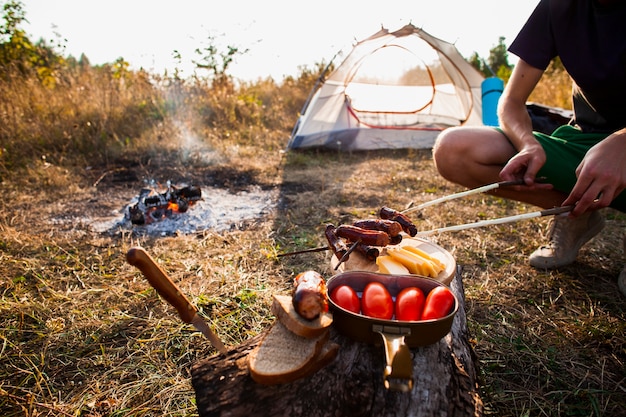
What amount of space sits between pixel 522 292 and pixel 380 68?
5.59 m

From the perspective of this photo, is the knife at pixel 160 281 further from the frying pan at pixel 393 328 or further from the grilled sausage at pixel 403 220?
the grilled sausage at pixel 403 220

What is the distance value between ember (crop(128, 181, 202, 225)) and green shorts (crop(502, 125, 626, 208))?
124 inches

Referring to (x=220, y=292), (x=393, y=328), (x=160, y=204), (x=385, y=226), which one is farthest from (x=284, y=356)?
(x=160, y=204)

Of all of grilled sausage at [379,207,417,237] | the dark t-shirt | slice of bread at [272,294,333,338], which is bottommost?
grilled sausage at [379,207,417,237]

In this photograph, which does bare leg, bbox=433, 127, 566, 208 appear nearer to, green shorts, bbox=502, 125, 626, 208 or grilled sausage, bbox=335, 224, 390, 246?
green shorts, bbox=502, 125, 626, 208

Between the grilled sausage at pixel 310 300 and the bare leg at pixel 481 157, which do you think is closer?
the grilled sausage at pixel 310 300

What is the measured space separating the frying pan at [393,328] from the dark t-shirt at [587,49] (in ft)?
6.04

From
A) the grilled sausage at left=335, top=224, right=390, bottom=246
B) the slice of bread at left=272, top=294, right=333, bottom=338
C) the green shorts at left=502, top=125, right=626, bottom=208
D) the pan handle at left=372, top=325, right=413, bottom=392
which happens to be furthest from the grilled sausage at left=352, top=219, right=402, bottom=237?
the green shorts at left=502, top=125, right=626, bottom=208

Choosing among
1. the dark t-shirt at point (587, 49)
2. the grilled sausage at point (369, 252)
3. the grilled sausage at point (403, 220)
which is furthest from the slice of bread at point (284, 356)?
the dark t-shirt at point (587, 49)

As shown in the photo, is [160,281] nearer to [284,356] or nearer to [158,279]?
[158,279]

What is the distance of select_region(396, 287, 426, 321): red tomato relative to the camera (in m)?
1.25

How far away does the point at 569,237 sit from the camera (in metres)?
2.72

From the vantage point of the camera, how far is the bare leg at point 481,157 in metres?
2.52

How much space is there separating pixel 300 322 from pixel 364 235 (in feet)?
2.15
